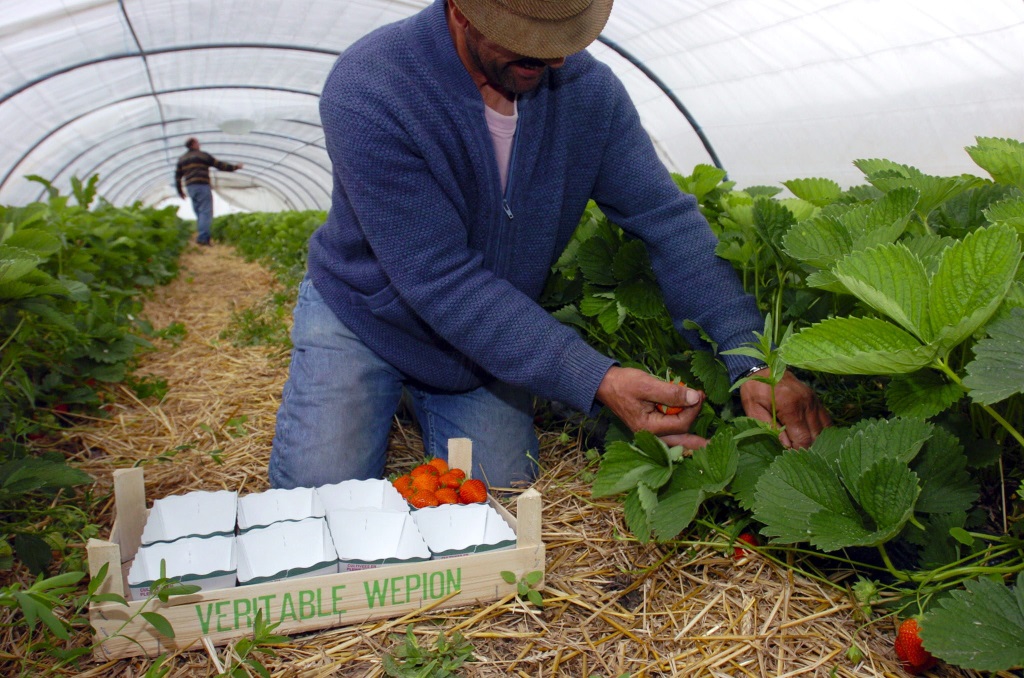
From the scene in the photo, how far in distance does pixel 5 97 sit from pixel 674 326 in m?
6.81

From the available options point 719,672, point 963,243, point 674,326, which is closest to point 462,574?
point 719,672

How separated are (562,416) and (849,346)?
1392 mm

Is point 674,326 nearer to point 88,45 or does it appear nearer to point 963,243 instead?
point 963,243

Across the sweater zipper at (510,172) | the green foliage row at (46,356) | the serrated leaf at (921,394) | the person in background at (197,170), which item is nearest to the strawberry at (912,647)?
the serrated leaf at (921,394)

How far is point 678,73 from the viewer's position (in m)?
4.56

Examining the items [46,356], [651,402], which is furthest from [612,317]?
[46,356]

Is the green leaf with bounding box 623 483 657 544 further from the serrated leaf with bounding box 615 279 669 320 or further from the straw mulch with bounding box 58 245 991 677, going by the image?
the serrated leaf with bounding box 615 279 669 320

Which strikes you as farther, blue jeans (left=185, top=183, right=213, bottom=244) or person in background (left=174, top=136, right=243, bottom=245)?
blue jeans (left=185, top=183, right=213, bottom=244)

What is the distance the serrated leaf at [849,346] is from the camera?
885 mm

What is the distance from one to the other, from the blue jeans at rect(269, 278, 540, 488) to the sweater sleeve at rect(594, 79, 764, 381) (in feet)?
1.91

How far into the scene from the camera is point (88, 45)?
6.00 m

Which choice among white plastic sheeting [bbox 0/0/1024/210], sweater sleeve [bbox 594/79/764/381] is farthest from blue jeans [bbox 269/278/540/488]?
white plastic sheeting [bbox 0/0/1024/210]

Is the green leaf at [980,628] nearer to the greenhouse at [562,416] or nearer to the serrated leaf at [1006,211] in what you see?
the greenhouse at [562,416]

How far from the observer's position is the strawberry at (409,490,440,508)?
64.9 inches
